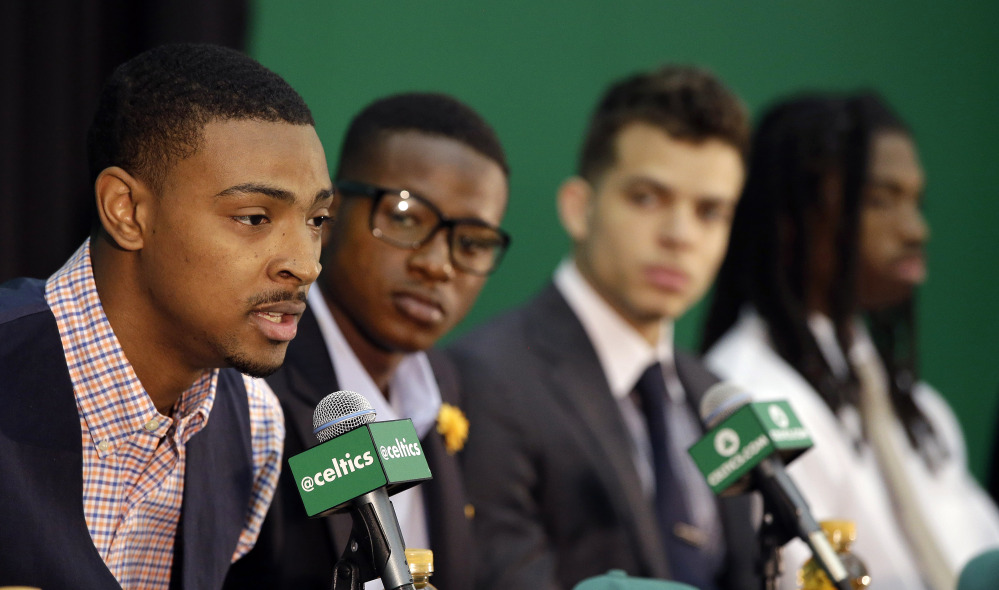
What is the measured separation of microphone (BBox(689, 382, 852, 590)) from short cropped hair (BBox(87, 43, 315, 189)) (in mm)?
705

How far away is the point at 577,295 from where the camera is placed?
2.50m

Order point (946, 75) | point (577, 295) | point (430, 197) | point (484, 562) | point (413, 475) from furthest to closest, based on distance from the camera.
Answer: point (946, 75) → point (577, 295) → point (484, 562) → point (430, 197) → point (413, 475)

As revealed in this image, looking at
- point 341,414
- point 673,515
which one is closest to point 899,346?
point 673,515

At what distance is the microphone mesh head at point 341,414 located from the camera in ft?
3.65

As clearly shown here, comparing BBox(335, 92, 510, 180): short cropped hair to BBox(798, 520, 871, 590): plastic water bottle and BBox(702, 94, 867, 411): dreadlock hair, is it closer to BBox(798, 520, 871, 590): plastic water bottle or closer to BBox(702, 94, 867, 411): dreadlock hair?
BBox(798, 520, 871, 590): plastic water bottle

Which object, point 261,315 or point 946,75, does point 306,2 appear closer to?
point 261,315

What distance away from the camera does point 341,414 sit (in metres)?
1.12

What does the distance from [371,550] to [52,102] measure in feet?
5.50

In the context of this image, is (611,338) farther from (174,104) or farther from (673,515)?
(174,104)

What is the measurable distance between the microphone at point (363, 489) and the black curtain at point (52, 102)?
56.8 inches

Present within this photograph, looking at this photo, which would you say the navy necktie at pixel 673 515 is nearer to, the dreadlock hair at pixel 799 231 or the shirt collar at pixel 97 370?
the dreadlock hair at pixel 799 231

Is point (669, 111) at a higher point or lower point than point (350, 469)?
higher

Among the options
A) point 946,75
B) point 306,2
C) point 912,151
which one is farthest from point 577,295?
point 946,75

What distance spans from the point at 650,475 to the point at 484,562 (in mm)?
503
